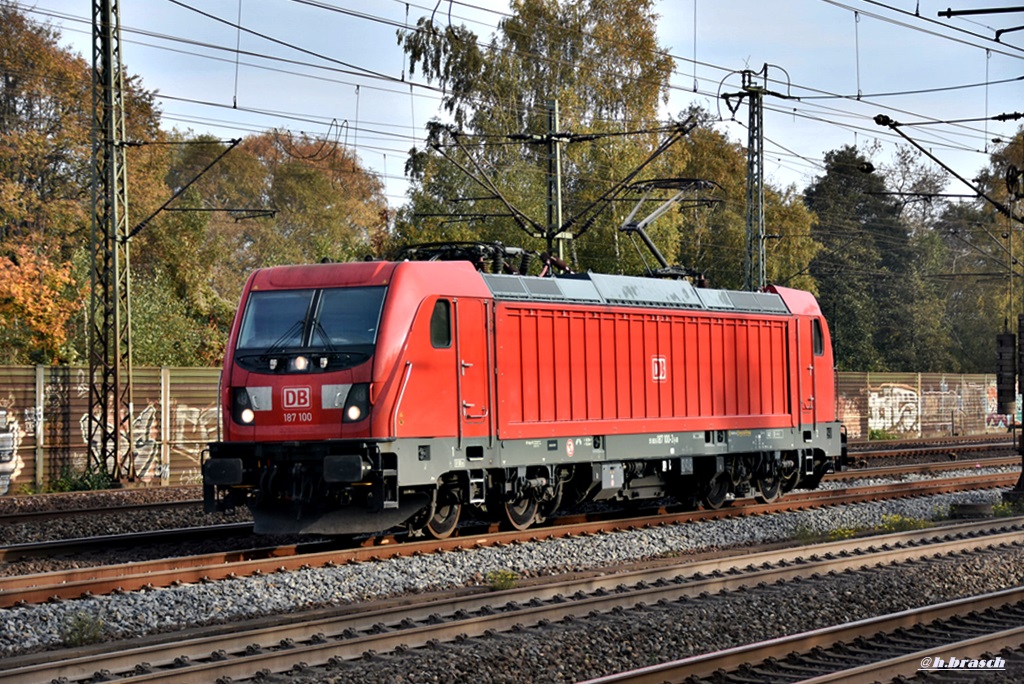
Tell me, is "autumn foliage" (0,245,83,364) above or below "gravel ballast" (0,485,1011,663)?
above

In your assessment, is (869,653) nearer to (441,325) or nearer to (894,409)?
(441,325)

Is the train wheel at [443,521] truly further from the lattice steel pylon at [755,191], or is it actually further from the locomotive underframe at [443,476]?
the lattice steel pylon at [755,191]

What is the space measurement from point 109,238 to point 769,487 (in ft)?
44.6

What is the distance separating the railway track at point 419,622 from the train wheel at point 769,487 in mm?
6604

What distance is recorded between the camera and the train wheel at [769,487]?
2202 centimetres

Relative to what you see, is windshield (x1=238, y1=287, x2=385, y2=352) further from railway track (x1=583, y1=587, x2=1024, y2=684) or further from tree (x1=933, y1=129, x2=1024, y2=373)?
tree (x1=933, y1=129, x2=1024, y2=373)

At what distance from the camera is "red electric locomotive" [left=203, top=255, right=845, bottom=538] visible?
49.3 feet

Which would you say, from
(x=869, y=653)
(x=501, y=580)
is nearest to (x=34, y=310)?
(x=501, y=580)

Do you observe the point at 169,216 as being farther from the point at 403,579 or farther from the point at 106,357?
the point at 403,579

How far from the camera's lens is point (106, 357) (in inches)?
1007

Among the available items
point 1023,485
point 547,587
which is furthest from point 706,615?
point 1023,485

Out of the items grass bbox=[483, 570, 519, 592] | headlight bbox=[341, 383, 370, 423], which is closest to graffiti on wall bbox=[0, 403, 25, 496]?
headlight bbox=[341, 383, 370, 423]

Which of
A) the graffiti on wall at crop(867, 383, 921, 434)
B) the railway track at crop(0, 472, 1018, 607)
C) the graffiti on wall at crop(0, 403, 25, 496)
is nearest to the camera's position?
the railway track at crop(0, 472, 1018, 607)

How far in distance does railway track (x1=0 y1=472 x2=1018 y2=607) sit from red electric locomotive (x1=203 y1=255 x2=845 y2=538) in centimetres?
41
